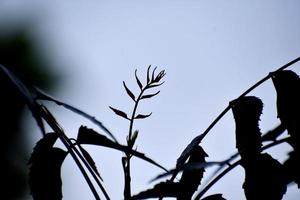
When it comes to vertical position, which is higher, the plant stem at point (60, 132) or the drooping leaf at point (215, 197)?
the plant stem at point (60, 132)

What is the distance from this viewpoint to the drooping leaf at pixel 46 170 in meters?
0.63

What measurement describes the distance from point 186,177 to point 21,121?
5440 mm

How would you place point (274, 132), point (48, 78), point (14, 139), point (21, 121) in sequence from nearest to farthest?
point (274, 132) < point (14, 139) < point (21, 121) < point (48, 78)

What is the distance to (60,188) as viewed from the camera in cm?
65

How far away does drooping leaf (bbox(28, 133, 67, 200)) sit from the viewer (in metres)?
0.63

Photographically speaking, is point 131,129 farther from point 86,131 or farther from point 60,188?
point 60,188

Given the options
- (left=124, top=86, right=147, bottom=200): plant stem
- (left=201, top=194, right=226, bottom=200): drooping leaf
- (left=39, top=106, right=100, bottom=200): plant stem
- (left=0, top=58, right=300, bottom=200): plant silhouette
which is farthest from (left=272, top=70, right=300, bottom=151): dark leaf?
(left=39, top=106, right=100, bottom=200): plant stem

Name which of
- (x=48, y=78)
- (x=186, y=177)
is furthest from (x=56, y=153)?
(x=48, y=78)

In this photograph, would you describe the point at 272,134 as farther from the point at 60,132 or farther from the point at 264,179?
the point at 60,132

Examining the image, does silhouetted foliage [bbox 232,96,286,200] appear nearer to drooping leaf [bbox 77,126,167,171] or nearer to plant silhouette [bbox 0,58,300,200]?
plant silhouette [bbox 0,58,300,200]

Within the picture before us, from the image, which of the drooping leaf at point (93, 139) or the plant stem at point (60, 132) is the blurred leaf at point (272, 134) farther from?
the plant stem at point (60, 132)

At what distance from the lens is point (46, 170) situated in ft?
2.16

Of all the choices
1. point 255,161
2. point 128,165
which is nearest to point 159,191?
point 128,165

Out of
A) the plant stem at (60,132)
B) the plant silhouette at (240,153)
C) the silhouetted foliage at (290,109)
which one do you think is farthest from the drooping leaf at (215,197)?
the plant stem at (60,132)
